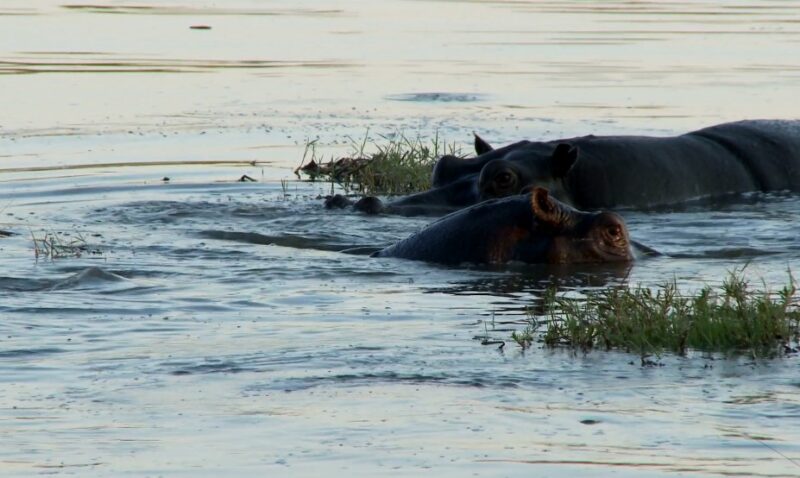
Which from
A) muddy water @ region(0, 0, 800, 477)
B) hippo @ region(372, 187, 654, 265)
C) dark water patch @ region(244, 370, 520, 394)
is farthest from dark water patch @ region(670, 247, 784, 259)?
dark water patch @ region(244, 370, 520, 394)

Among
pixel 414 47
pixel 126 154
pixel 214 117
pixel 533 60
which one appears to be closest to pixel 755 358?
pixel 126 154

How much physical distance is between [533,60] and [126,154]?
312 inches

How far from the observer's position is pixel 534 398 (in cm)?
506

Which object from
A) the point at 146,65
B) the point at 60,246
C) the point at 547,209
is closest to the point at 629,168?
the point at 547,209

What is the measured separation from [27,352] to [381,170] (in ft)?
19.2

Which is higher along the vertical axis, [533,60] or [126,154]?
[533,60]

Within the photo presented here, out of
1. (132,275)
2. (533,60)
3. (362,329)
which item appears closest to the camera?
(362,329)

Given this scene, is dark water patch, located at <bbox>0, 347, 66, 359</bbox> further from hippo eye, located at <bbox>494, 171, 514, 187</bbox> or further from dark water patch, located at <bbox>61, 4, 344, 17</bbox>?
dark water patch, located at <bbox>61, 4, 344, 17</bbox>

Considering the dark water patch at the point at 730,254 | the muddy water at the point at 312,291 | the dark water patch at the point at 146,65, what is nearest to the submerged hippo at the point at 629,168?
the muddy water at the point at 312,291

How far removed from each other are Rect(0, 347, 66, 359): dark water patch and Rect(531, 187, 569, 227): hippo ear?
2.63 m

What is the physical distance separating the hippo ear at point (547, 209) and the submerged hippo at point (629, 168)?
4.80ft

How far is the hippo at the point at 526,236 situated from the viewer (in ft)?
25.7

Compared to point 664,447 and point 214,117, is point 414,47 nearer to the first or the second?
point 214,117

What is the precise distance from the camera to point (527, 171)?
Answer: 31.9 ft
